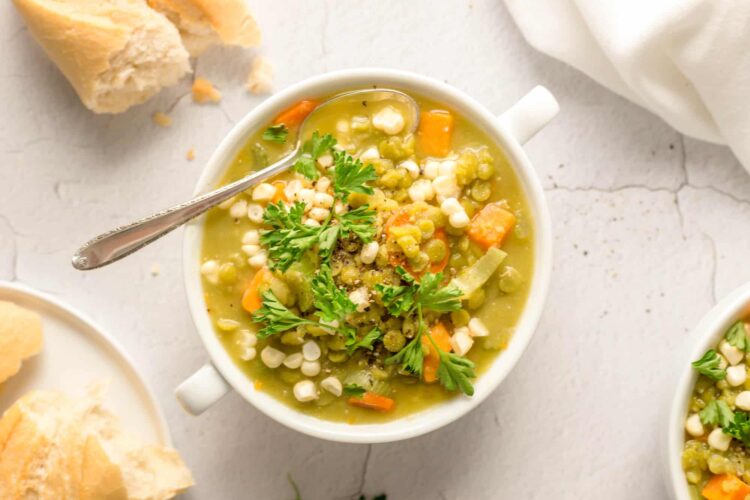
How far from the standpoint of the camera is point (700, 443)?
9.75 feet

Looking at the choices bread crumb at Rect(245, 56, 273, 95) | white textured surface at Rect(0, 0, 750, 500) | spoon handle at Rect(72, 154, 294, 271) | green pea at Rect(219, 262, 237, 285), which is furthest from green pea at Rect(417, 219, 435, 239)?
bread crumb at Rect(245, 56, 273, 95)

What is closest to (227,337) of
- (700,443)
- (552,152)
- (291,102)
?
(291,102)

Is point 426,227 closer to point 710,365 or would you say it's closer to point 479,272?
point 479,272

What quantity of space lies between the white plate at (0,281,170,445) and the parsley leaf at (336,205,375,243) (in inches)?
37.6

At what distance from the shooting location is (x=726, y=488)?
9.54 feet

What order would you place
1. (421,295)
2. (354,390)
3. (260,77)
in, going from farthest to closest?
(260,77) → (354,390) → (421,295)

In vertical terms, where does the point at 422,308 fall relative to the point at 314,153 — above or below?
below

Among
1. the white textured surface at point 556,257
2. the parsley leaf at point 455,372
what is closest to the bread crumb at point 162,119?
the white textured surface at point 556,257

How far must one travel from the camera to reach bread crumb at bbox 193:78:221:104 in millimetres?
3283

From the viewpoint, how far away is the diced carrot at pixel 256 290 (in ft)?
9.12

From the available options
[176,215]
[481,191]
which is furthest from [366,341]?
[176,215]

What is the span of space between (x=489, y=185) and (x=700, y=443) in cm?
105

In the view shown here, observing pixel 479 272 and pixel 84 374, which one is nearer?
pixel 479 272

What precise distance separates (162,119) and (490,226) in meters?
1.24
